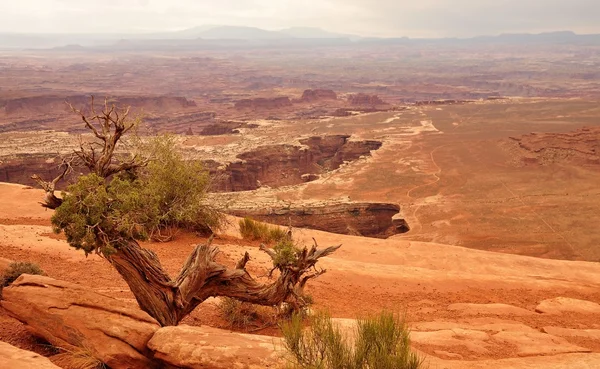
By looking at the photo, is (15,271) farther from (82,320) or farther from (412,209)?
(412,209)

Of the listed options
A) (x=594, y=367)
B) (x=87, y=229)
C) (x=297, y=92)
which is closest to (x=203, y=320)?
(x=87, y=229)

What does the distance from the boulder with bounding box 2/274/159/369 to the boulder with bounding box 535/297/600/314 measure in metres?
10.9

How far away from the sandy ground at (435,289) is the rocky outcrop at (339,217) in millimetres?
10996

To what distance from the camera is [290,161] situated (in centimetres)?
5719

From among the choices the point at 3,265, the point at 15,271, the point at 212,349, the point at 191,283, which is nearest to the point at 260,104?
the point at 3,265

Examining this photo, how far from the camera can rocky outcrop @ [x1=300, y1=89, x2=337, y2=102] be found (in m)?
122

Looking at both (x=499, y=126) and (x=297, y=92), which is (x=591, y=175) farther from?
(x=297, y=92)

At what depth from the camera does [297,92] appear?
14175cm

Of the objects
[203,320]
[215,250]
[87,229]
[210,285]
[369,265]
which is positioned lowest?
[369,265]

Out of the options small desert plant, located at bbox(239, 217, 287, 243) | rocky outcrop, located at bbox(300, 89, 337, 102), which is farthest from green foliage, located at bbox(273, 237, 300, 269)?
rocky outcrop, located at bbox(300, 89, 337, 102)

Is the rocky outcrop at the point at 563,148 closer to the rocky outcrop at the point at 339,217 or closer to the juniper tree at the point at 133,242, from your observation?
the rocky outcrop at the point at 339,217

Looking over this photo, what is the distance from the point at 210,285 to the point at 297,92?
5354 inches

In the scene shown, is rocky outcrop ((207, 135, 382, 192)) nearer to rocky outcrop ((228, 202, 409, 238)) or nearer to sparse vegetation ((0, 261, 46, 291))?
rocky outcrop ((228, 202, 409, 238))

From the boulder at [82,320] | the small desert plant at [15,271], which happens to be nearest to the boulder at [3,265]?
the small desert plant at [15,271]
